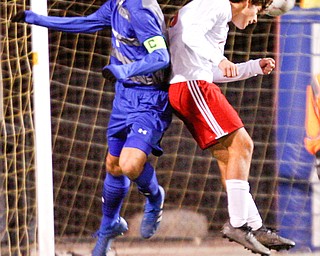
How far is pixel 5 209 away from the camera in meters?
3.79

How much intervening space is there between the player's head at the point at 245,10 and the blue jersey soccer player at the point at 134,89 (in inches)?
10.4

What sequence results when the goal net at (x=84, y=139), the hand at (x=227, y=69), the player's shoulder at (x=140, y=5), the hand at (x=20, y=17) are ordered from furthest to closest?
1. the goal net at (x=84, y=139)
2. the hand at (x=20, y=17)
3. the player's shoulder at (x=140, y=5)
4. the hand at (x=227, y=69)

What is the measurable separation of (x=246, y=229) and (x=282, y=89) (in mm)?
769

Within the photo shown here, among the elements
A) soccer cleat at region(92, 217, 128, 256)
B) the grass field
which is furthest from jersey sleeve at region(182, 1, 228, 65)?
the grass field

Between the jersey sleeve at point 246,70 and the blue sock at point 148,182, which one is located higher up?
the jersey sleeve at point 246,70

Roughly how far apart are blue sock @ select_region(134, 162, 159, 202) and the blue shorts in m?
0.06

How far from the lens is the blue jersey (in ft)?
10.3

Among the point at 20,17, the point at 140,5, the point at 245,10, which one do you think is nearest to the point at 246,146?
the point at 245,10

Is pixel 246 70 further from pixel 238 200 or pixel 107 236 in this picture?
pixel 107 236

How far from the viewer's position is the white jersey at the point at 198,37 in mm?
3215

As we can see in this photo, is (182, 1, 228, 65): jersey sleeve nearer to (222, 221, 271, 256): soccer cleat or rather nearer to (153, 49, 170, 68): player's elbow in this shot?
(153, 49, 170, 68): player's elbow

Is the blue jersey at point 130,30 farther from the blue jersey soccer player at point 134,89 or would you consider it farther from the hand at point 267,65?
the hand at point 267,65

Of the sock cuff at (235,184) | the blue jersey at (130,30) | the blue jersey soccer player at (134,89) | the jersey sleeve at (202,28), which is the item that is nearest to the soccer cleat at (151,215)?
the blue jersey soccer player at (134,89)

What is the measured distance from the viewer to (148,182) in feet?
10.9
